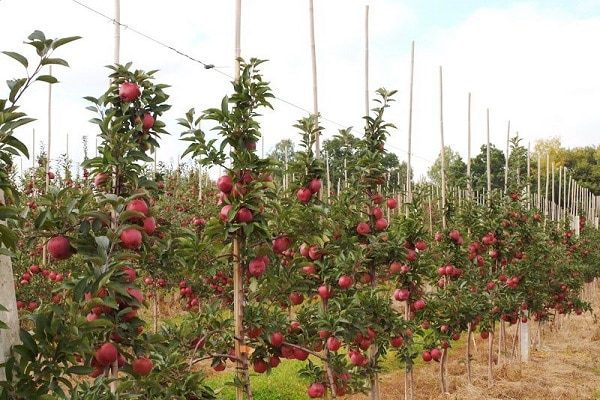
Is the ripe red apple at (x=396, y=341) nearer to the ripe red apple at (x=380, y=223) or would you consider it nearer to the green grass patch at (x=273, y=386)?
the ripe red apple at (x=380, y=223)

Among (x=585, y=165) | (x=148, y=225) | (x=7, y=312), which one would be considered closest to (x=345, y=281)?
(x=148, y=225)

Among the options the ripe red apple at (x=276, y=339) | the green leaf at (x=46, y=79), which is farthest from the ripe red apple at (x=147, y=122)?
the ripe red apple at (x=276, y=339)

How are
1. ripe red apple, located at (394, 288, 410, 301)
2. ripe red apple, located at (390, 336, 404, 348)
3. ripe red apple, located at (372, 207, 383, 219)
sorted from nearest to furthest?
ripe red apple, located at (390, 336, 404, 348), ripe red apple, located at (372, 207, 383, 219), ripe red apple, located at (394, 288, 410, 301)

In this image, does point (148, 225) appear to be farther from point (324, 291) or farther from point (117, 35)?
point (324, 291)

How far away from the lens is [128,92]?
2873 millimetres

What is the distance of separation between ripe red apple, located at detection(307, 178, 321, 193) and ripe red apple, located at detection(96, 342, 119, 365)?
245cm

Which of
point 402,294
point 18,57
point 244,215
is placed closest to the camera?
point 18,57

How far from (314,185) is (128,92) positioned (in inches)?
79.5

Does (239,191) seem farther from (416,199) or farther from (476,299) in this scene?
(476,299)

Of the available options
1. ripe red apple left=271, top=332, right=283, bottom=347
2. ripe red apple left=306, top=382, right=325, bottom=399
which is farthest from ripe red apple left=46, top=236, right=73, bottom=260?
ripe red apple left=306, top=382, right=325, bottom=399

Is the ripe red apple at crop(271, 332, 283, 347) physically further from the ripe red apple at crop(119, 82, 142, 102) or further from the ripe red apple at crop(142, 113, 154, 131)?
the ripe red apple at crop(119, 82, 142, 102)

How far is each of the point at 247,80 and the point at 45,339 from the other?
2071 millimetres

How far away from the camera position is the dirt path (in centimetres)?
845

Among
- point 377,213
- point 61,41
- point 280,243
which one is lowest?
point 280,243
